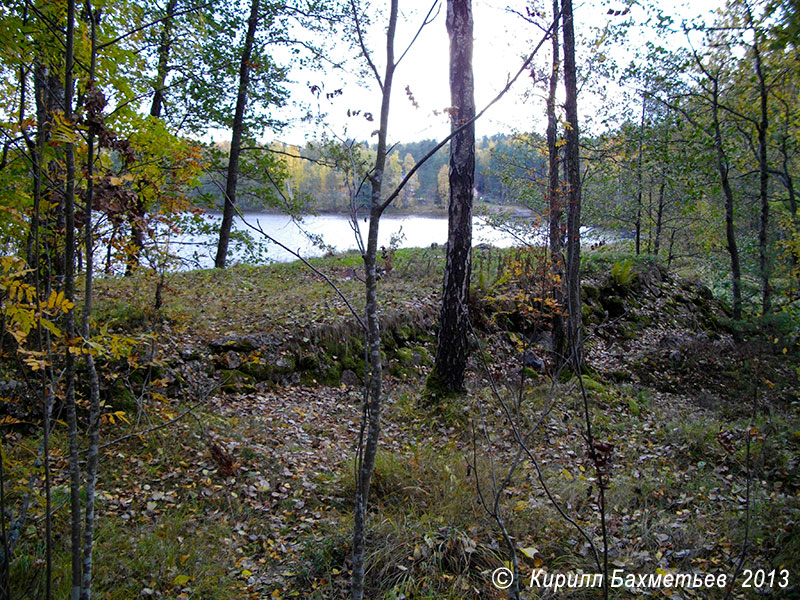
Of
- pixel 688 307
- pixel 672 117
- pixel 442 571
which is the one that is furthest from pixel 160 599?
pixel 688 307

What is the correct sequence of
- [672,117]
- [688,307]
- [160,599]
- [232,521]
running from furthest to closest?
[688,307]
[672,117]
[232,521]
[160,599]

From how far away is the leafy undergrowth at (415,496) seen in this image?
111 inches

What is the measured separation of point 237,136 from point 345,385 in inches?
309

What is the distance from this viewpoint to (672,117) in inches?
385

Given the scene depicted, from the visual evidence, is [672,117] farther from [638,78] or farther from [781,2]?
[781,2]

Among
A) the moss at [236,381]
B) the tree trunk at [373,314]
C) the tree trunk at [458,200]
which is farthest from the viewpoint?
the moss at [236,381]

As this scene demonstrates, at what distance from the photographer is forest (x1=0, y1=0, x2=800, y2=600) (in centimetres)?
217

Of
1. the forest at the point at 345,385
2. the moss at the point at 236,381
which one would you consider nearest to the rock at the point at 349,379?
the forest at the point at 345,385

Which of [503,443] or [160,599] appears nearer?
[160,599]

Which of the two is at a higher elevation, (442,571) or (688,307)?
(688,307)

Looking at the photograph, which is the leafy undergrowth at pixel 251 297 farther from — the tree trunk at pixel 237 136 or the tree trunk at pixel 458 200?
the tree trunk at pixel 237 136

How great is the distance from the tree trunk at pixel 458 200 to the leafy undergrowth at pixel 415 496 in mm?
714

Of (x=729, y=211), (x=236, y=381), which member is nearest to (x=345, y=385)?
(x=236, y=381)

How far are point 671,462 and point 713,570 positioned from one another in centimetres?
197
